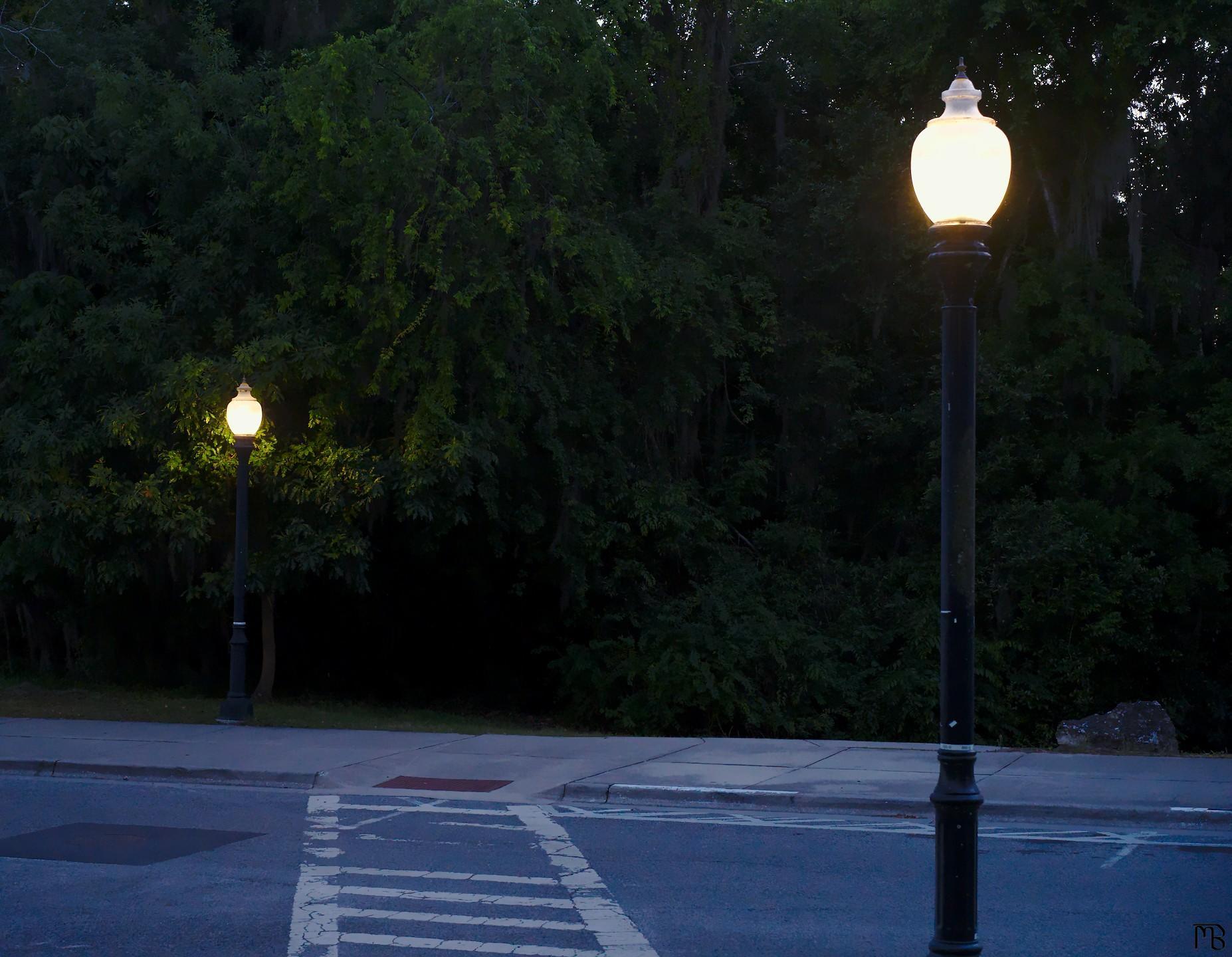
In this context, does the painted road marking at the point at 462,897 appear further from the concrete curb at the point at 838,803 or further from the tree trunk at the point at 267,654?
the tree trunk at the point at 267,654

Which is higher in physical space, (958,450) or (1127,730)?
(958,450)

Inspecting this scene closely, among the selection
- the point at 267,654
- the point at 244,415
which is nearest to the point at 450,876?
the point at 244,415

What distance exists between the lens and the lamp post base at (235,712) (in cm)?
1616

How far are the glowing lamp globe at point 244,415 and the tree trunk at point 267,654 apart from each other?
527cm

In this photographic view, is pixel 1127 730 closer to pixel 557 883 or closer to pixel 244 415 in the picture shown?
pixel 557 883

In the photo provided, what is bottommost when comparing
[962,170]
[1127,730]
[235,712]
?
[1127,730]

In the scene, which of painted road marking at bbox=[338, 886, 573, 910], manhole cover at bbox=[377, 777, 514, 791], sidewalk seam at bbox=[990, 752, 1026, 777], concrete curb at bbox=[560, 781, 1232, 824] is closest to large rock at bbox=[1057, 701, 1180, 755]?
sidewalk seam at bbox=[990, 752, 1026, 777]

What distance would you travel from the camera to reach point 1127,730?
55.8ft

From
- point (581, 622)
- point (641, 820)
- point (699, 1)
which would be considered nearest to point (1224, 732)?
point (581, 622)

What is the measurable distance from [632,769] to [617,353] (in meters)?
12.2

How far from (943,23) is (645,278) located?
26.1 ft

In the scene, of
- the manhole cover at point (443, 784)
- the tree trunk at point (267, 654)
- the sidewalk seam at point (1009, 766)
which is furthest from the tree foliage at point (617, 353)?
the sidewalk seam at point (1009, 766)

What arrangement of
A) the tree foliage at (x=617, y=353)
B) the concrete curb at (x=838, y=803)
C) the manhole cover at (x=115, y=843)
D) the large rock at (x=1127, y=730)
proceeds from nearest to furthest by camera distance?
1. the manhole cover at (x=115, y=843)
2. the concrete curb at (x=838, y=803)
3. the large rock at (x=1127, y=730)
4. the tree foliage at (x=617, y=353)

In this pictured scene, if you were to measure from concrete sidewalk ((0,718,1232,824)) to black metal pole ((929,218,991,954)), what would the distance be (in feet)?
18.0
